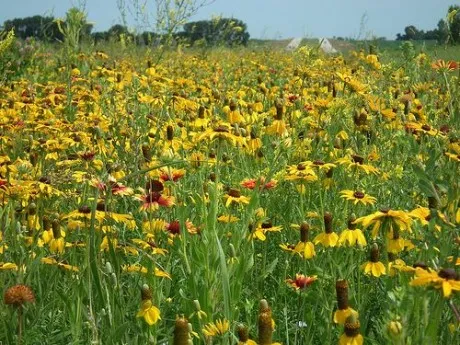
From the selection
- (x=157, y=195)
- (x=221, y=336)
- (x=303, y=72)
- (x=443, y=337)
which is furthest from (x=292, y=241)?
(x=303, y=72)

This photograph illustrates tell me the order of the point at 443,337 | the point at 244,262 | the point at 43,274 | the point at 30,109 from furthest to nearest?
the point at 30,109 → the point at 43,274 → the point at 244,262 → the point at 443,337

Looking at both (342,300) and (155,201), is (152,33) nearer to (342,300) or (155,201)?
(155,201)

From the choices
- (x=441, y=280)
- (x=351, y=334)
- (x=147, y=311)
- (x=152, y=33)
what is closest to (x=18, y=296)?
(x=147, y=311)

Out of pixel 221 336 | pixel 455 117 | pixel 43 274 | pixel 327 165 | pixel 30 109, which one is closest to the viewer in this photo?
pixel 221 336

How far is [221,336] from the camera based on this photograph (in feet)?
4.71

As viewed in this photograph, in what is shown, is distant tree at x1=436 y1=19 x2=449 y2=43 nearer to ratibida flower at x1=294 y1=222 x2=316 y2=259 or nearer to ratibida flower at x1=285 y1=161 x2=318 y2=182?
ratibida flower at x1=285 y1=161 x2=318 y2=182

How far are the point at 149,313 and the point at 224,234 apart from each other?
69 centimetres

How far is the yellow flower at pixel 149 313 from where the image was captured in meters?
1.50

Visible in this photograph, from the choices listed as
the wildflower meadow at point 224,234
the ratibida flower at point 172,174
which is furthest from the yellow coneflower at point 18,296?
the ratibida flower at point 172,174

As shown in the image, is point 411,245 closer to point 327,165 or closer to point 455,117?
point 455,117

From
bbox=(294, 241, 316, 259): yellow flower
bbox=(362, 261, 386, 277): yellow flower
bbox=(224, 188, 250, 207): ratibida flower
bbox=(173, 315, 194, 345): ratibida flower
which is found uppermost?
bbox=(173, 315, 194, 345): ratibida flower

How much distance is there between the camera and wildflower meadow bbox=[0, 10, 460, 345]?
1518mm

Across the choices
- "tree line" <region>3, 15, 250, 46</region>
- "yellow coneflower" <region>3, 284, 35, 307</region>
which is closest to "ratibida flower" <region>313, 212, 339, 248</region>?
"yellow coneflower" <region>3, 284, 35, 307</region>

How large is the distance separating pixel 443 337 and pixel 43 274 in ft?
4.07
